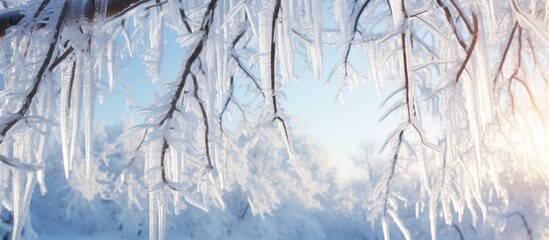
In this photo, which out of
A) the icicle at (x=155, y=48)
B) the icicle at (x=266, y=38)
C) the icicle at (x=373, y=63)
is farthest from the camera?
the icicle at (x=373, y=63)

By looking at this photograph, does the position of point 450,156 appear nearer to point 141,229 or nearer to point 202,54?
point 202,54

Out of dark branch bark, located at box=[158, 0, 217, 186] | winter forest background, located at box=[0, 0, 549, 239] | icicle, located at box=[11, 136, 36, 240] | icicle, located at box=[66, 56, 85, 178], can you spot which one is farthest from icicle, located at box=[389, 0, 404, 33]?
icicle, located at box=[11, 136, 36, 240]

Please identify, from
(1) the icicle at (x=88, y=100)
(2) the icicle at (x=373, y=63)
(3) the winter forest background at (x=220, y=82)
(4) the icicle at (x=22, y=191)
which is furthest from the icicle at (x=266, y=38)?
(2) the icicle at (x=373, y=63)

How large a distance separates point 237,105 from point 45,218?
24226 millimetres

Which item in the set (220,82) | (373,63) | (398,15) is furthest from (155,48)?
(373,63)

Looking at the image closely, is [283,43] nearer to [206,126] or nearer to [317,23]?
[317,23]

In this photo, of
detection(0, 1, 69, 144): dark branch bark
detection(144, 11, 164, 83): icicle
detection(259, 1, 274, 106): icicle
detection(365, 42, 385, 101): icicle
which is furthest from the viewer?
detection(365, 42, 385, 101): icicle

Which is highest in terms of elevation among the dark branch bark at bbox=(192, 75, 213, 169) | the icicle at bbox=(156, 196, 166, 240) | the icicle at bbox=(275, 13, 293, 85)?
the icicle at bbox=(275, 13, 293, 85)

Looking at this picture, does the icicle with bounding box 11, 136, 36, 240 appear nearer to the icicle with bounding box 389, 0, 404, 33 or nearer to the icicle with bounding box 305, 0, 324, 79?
the icicle with bounding box 305, 0, 324, 79

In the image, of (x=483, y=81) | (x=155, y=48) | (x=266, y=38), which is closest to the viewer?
(x=483, y=81)

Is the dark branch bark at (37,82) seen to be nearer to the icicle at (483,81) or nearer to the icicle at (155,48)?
the icicle at (155,48)

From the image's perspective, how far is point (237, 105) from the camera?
2.42 m

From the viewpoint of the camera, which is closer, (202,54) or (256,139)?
(202,54)

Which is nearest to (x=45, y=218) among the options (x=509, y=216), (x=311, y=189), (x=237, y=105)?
(x=311, y=189)
